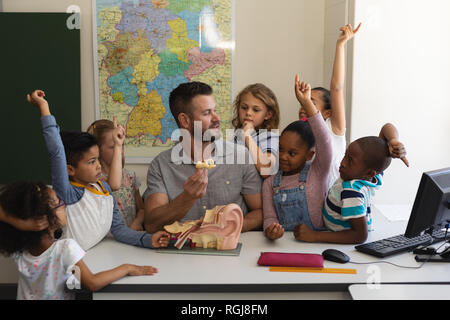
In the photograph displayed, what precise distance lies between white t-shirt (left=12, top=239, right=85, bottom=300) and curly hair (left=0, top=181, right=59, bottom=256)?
5cm

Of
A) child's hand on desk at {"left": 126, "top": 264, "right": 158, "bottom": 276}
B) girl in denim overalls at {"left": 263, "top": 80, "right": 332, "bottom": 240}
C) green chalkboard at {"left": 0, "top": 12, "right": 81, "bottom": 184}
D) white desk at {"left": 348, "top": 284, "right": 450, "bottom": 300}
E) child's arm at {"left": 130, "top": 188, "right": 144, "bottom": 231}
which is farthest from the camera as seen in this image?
green chalkboard at {"left": 0, "top": 12, "right": 81, "bottom": 184}

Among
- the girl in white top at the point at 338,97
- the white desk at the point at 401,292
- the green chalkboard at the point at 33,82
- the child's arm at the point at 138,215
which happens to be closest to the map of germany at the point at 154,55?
A: the green chalkboard at the point at 33,82

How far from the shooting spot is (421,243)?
190 centimetres

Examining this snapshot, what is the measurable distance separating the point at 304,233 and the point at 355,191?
10.7 inches

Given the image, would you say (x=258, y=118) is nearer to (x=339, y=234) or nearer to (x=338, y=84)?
(x=338, y=84)

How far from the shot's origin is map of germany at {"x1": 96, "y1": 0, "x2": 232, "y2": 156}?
3.54 metres

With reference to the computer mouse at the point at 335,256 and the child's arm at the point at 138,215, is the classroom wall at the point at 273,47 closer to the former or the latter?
the child's arm at the point at 138,215

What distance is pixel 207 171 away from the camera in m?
2.16

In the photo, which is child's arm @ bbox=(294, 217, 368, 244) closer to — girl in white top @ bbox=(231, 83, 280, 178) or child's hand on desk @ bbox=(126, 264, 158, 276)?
girl in white top @ bbox=(231, 83, 280, 178)

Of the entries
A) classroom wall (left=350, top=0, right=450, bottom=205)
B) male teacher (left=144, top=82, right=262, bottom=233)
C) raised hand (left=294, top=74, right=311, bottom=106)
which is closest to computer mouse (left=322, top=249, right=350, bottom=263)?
male teacher (left=144, top=82, right=262, bottom=233)

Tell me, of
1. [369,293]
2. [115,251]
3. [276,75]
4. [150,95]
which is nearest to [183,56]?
[150,95]

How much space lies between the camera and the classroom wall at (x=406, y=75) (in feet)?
9.58

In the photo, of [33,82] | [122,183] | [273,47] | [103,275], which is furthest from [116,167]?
[273,47]

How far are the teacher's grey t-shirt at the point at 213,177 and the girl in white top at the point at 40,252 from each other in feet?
2.04
